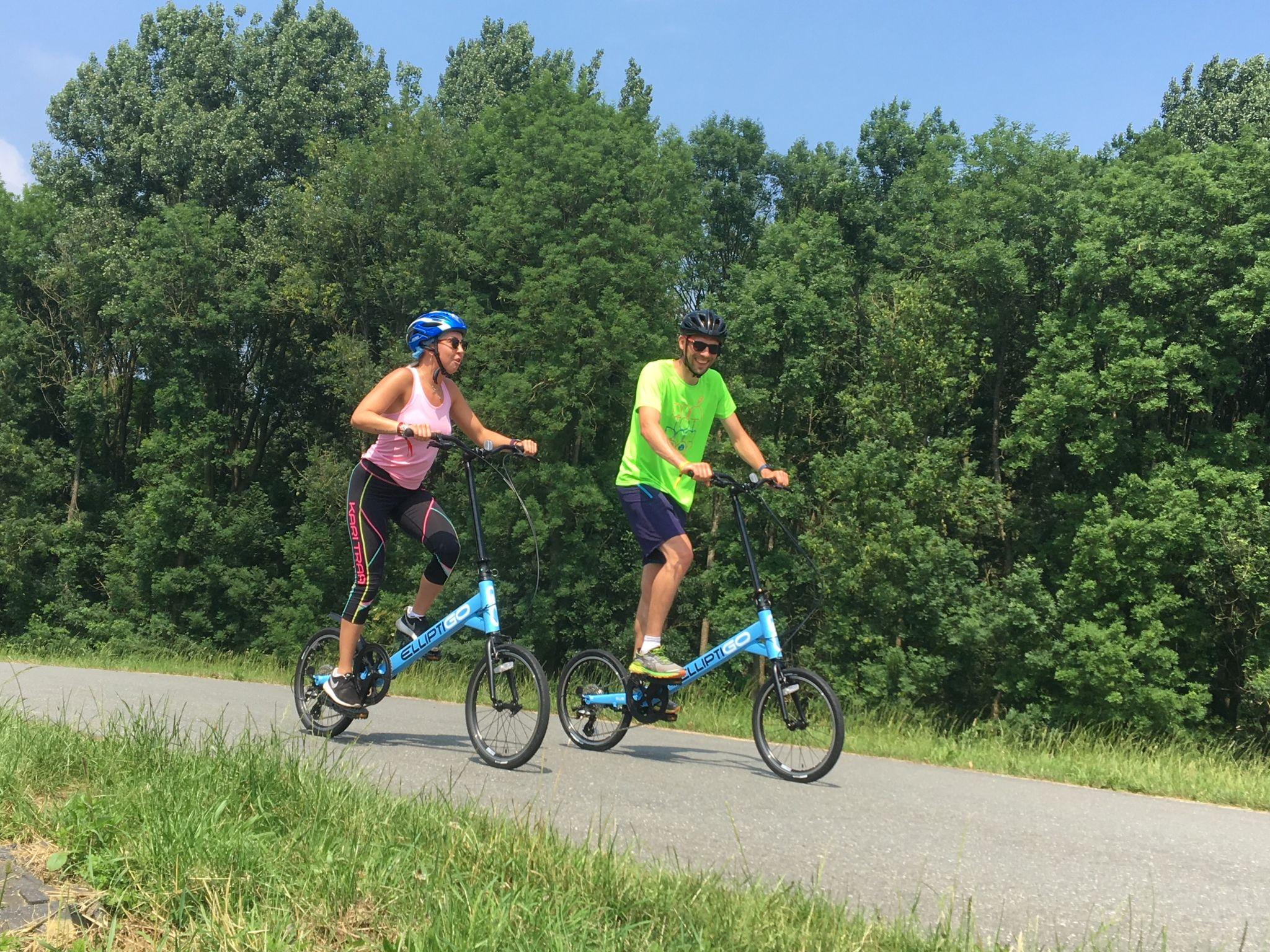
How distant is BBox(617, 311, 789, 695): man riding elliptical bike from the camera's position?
5.73 metres

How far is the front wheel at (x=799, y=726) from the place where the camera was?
512 centimetres

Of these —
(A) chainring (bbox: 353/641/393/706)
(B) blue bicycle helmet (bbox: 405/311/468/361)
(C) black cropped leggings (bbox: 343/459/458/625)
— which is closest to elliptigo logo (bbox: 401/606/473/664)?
(A) chainring (bbox: 353/641/393/706)

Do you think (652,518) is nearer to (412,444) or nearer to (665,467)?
(665,467)

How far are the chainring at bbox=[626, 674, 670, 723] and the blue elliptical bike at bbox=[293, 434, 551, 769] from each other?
75cm

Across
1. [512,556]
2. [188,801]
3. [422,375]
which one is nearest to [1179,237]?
[512,556]

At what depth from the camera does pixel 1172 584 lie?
24422 millimetres

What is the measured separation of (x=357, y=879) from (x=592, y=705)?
10.7ft

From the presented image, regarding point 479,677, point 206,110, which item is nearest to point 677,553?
point 479,677

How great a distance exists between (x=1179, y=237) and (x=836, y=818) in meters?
24.7

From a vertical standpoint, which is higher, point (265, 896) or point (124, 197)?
point (124, 197)

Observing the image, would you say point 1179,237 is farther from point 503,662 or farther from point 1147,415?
point 503,662

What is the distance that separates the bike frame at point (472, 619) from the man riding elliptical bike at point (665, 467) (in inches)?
32.1

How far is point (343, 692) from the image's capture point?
5695 mm

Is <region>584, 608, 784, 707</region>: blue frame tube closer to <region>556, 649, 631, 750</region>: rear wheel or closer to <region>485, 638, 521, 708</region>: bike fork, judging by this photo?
<region>556, 649, 631, 750</region>: rear wheel
